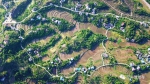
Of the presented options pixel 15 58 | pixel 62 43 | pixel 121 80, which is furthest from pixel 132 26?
pixel 15 58

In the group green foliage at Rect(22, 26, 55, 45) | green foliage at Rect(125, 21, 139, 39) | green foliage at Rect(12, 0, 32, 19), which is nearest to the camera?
green foliage at Rect(125, 21, 139, 39)

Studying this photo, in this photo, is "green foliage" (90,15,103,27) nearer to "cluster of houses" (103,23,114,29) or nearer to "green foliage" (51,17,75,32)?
"cluster of houses" (103,23,114,29)

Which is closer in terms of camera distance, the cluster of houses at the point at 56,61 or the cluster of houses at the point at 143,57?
A: the cluster of houses at the point at 143,57

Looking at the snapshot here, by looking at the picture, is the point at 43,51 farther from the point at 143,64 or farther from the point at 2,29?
the point at 143,64

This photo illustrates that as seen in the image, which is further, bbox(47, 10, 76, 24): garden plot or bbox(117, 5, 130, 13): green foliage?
bbox(47, 10, 76, 24): garden plot

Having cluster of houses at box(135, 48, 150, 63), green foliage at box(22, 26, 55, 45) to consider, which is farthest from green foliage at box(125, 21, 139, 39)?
green foliage at box(22, 26, 55, 45)

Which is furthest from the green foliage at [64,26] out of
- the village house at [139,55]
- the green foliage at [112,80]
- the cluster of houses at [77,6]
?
the village house at [139,55]

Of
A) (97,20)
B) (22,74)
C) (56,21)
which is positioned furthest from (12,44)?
(97,20)

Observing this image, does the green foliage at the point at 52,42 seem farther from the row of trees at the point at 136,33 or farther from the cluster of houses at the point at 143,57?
the cluster of houses at the point at 143,57
